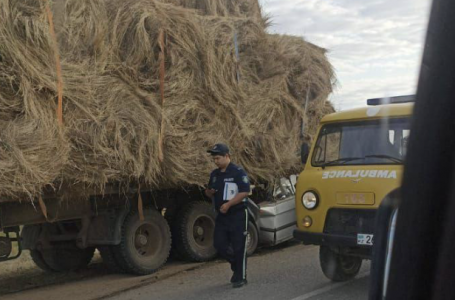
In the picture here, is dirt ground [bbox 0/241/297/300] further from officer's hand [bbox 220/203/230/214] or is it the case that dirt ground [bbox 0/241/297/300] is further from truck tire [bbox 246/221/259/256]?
officer's hand [bbox 220/203/230/214]

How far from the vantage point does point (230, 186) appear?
699 centimetres

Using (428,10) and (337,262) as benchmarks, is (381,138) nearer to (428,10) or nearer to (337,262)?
(337,262)

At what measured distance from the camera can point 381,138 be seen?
266 inches

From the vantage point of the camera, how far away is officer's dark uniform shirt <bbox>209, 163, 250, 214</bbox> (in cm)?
698

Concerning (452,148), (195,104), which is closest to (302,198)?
(195,104)

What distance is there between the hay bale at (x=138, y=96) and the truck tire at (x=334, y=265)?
1.97m

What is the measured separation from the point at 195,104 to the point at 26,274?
3665 mm

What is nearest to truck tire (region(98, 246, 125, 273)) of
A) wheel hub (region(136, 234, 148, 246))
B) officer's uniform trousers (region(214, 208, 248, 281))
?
wheel hub (region(136, 234, 148, 246))

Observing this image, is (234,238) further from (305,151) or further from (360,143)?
(360,143)

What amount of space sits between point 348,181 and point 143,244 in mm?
3258

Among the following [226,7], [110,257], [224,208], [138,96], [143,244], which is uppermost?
[226,7]

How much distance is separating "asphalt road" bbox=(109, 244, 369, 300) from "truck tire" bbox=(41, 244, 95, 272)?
171cm

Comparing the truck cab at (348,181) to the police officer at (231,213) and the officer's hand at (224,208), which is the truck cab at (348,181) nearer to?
the police officer at (231,213)

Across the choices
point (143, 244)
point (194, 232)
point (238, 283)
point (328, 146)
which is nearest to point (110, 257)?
point (143, 244)
